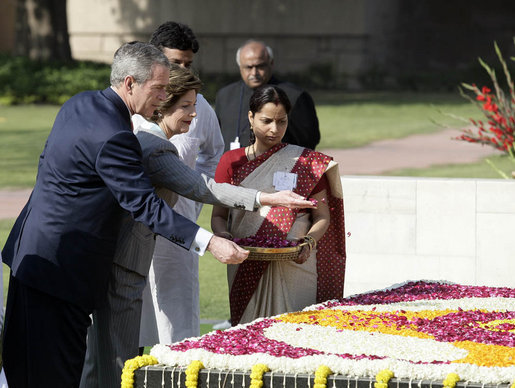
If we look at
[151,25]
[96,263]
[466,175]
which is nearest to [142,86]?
[96,263]

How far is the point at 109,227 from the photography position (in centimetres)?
383

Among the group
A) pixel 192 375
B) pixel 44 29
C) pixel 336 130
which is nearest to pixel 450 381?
pixel 192 375

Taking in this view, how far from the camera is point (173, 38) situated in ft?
16.9

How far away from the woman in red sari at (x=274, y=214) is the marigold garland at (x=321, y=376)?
4.85 ft

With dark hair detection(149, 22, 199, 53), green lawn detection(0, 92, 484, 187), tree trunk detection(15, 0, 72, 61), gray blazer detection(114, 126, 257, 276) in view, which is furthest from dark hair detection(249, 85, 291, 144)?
tree trunk detection(15, 0, 72, 61)

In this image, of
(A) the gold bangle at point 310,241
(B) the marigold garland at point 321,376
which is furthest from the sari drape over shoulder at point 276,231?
(B) the marigold garland at point 321,376

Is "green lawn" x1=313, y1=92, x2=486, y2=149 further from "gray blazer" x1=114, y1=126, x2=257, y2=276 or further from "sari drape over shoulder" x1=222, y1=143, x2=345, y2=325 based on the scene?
"gray blazer" x1=114, y1=126, x2=257, y2=276

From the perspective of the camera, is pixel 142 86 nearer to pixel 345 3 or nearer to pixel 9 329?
pixel 9 329

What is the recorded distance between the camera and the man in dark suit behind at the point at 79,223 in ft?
12.2

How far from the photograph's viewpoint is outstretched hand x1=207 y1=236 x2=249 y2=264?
380 centimetres

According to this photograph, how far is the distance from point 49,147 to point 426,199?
3.49 m

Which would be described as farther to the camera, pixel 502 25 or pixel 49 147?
pixel 502 25

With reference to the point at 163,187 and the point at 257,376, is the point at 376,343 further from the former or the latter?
the point at 163,187

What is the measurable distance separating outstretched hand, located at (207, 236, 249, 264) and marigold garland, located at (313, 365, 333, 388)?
0.68 m
